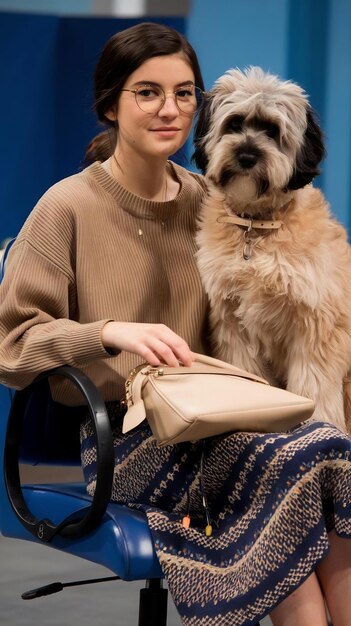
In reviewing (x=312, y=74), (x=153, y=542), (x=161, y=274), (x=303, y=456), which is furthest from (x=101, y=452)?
(x=312, y=74)

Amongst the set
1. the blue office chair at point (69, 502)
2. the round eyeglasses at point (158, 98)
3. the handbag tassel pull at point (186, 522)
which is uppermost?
the round eyeglasses at point (158, 98)

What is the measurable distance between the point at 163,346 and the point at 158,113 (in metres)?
0.49

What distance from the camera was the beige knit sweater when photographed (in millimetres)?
1852

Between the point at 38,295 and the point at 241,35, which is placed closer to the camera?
the point at 38,295

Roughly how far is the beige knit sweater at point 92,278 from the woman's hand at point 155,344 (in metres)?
0.09

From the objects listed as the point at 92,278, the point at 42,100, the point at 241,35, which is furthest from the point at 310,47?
the point at 92,278

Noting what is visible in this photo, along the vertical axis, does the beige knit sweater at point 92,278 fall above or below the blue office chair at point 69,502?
above

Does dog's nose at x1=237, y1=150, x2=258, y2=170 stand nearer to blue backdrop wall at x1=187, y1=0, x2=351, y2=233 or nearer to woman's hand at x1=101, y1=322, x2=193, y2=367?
woman's hand at x1=101, y1=322, x2=193, y2=367

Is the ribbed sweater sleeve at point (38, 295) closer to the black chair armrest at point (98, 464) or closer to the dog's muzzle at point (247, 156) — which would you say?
the black chair armrest at point (98, 464)

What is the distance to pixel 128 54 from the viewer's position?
6.39 feet

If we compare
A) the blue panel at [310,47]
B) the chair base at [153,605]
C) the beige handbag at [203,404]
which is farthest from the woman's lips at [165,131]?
the blue panel at [310,47]

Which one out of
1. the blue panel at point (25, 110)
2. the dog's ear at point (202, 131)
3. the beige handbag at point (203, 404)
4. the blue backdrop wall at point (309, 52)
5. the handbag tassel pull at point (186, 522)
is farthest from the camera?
the blue panel at point (25, 110)

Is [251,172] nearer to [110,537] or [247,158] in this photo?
[247,158]

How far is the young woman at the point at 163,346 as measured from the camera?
1.60 metres
